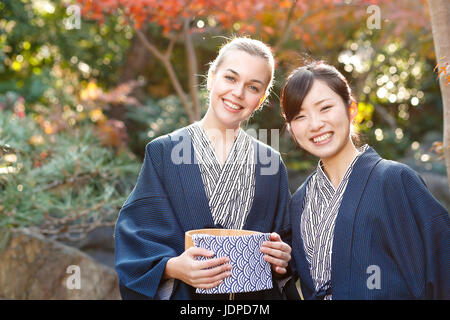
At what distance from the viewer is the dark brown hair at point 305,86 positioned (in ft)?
7.97

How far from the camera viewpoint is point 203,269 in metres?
2.15

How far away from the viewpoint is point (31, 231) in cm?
460

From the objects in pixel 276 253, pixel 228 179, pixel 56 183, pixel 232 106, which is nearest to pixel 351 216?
pixel 276 253

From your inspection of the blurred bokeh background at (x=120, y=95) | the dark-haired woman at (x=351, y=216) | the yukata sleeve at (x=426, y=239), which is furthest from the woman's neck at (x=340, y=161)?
the blurred bokeh background at (x=120, y=95)

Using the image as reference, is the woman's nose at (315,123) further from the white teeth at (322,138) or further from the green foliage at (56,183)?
the green foliage at (56,183)

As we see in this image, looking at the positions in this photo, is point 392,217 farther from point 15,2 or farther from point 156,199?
point 15,2

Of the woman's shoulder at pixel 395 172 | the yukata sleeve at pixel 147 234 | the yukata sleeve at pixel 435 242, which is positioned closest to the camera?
the yukata sleeve at pixel 435 242

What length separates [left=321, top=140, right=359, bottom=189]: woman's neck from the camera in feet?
8.05

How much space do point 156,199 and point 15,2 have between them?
630 centimetres

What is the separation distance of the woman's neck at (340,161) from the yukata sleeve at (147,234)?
2.61 feet

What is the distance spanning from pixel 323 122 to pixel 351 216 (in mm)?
455

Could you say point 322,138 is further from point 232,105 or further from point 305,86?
point 232,105

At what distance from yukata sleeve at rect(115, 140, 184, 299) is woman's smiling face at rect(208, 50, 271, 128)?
0.38 metres
